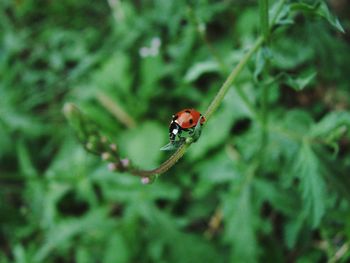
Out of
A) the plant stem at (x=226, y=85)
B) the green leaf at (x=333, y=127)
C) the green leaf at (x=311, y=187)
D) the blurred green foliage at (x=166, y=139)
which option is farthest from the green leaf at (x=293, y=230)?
the plant stem at (x=226, y=85)

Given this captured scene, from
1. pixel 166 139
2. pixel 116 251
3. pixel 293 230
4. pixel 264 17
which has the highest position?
pixel 166 139

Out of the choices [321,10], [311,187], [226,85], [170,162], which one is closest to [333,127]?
[311,187]

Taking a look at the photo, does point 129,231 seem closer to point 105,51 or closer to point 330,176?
point 330,176

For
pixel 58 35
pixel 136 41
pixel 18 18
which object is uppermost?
pixel 18 18

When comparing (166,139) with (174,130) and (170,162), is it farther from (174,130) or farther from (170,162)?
(170,162)

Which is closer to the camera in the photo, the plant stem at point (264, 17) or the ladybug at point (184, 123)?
the ladybug at point (184, 123)

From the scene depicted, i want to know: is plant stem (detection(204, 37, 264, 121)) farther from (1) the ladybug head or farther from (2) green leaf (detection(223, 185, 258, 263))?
(2) green leaf (detection(223, 185, 258, 263))

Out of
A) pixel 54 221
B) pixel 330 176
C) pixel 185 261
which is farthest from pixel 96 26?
pixel 330 176

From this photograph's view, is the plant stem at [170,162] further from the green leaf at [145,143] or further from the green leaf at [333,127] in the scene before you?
the green leaf at [145,143]
